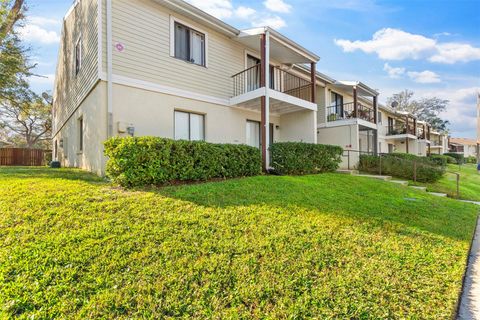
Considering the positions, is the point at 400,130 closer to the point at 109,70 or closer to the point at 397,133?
the point at 397,133

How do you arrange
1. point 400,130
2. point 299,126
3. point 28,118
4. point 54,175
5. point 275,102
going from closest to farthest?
point 54,175
point 275,102
point 299,126
point 400,130
point 28,118

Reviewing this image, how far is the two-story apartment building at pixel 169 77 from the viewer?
7723 millimetres

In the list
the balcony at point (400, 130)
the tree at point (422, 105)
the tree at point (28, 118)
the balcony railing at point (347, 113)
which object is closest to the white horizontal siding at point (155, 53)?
the balcony railing at point (347, 113)

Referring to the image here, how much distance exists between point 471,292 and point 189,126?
8492mm

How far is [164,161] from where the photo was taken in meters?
6.06

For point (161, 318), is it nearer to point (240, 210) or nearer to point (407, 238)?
point (240, 210)

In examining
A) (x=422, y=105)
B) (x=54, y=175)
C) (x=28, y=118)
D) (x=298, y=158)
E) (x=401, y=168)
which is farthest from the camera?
(x=422, y=105)

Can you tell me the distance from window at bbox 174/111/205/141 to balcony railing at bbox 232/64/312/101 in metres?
2.22

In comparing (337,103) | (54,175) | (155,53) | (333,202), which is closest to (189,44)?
(155,53)

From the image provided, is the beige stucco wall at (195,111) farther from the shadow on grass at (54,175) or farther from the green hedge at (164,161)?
the green hedge at (164,161)

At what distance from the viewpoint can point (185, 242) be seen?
3.55m

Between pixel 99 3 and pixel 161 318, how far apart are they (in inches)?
344

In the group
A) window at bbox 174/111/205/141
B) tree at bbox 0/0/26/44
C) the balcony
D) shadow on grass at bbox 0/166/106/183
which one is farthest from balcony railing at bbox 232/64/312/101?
the balcony

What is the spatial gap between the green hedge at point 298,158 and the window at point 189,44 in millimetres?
4510
